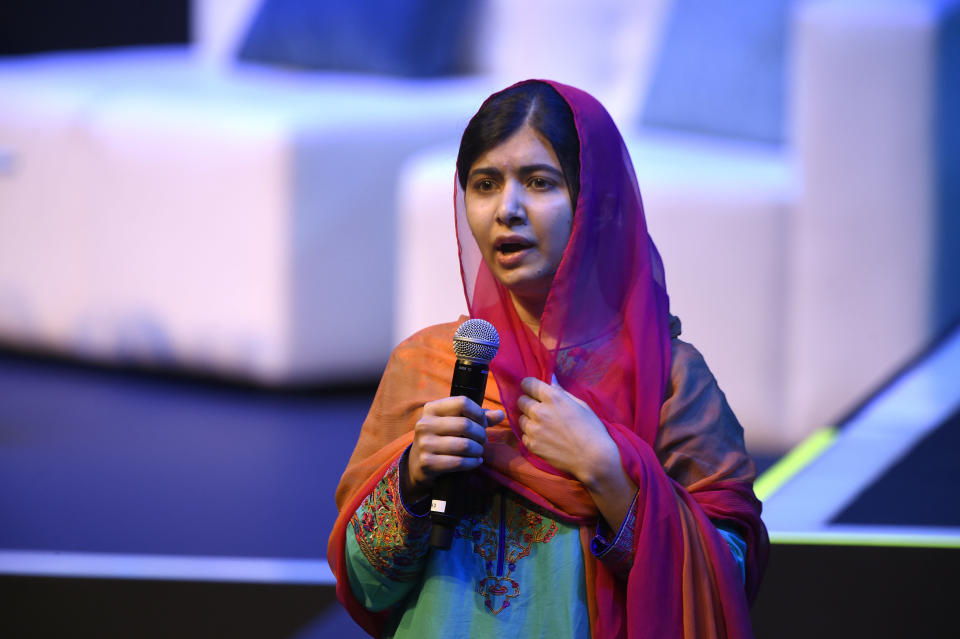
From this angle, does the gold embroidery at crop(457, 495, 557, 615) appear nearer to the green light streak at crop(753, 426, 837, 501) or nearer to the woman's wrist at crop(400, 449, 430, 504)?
the woman's wrist at crop(400, 449, 430, 504)

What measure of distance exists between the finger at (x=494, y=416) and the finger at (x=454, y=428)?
49mm

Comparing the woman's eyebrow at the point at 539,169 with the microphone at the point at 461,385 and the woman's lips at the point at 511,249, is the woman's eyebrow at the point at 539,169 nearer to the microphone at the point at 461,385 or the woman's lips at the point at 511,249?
the woman's lips at the point at 511,249

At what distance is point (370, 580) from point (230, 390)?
11.0ft


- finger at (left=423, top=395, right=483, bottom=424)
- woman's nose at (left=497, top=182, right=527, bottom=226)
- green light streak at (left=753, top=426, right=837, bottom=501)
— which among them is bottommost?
green light streak at (left=753, top=426, right=837, bottom=501)

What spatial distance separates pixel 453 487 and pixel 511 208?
0.31 meters

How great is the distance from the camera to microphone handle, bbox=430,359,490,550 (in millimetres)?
1302

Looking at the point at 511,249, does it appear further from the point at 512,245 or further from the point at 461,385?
the point at 461,385

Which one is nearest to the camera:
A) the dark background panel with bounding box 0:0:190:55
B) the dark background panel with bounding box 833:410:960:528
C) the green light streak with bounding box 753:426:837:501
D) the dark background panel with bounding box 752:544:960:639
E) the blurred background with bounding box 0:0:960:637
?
the dark background panel with bounding box 752:544:960:639

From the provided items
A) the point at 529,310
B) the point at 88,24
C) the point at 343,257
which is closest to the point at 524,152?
the point at 529,310

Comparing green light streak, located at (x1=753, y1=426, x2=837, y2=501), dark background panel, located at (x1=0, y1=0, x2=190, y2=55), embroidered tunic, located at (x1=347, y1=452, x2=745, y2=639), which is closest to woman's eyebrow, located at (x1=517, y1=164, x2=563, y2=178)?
embroidered tunic, located at (x1=347, y1=452, x2=745, y2=639)

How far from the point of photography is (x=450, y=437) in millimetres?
1284

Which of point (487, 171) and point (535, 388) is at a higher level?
point (487, 171)

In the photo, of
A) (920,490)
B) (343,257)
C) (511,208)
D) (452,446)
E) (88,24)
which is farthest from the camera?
(88,24)

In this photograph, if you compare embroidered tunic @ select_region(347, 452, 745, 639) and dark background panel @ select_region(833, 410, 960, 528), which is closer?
embroidered tunic @ select_region(347, 452, 745, 639)
